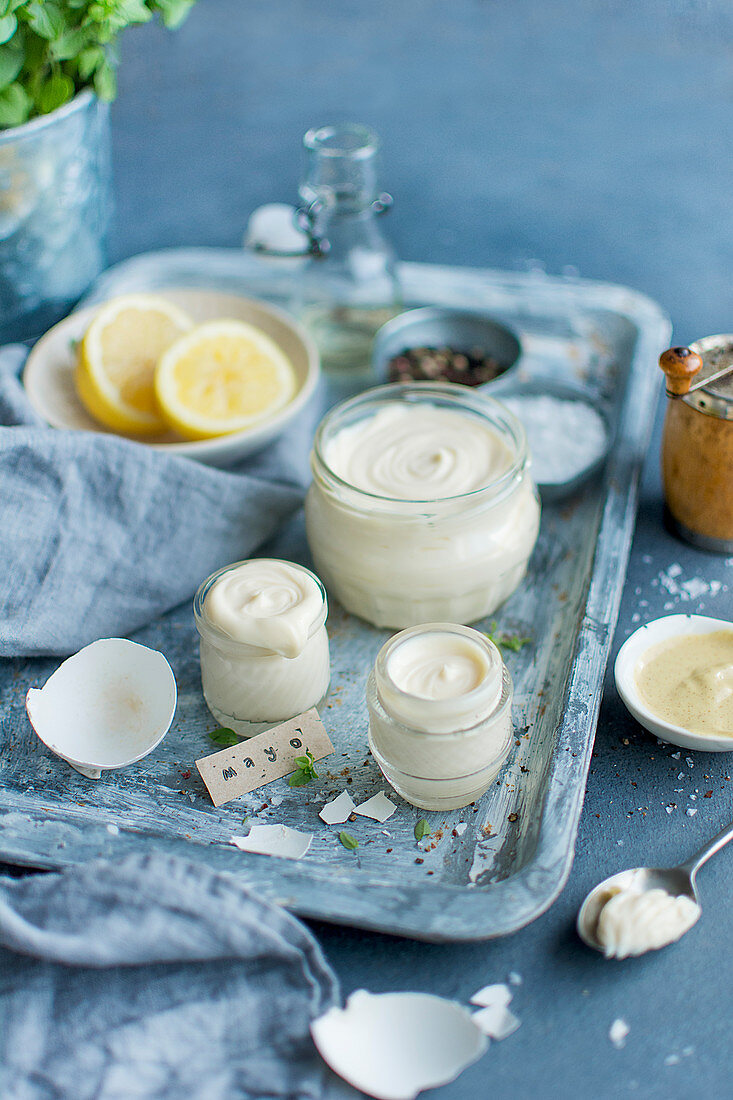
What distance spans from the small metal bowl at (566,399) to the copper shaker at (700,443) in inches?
6.0

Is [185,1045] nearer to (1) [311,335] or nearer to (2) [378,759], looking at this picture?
(2) [378,759]

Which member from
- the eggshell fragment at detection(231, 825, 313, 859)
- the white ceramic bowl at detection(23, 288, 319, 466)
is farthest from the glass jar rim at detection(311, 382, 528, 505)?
the eggshell fragment at detection(231, 825, 313, 859)

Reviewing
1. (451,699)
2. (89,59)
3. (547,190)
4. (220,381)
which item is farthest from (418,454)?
(547,190)

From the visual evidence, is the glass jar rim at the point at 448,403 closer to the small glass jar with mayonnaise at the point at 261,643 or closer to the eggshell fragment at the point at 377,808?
the small glass jar with mayonnaise at the point at 261,643

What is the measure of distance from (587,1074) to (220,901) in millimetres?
496

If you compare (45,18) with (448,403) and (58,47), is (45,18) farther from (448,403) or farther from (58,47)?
(448,403)

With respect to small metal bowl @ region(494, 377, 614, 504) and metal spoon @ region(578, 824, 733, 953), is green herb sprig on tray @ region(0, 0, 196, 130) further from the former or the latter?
metal spoon @ region(578, 824, 733, 953)

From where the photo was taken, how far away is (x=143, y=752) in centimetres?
156

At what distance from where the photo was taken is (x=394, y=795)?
155cm

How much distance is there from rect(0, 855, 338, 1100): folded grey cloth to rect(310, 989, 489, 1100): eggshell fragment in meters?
0.03

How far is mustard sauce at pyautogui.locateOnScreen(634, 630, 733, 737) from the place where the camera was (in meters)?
1.57

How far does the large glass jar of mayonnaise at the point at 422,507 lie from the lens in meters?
1.71

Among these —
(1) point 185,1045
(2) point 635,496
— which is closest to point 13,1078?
(1) point 185,1045

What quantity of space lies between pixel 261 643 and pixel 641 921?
2.14ft
